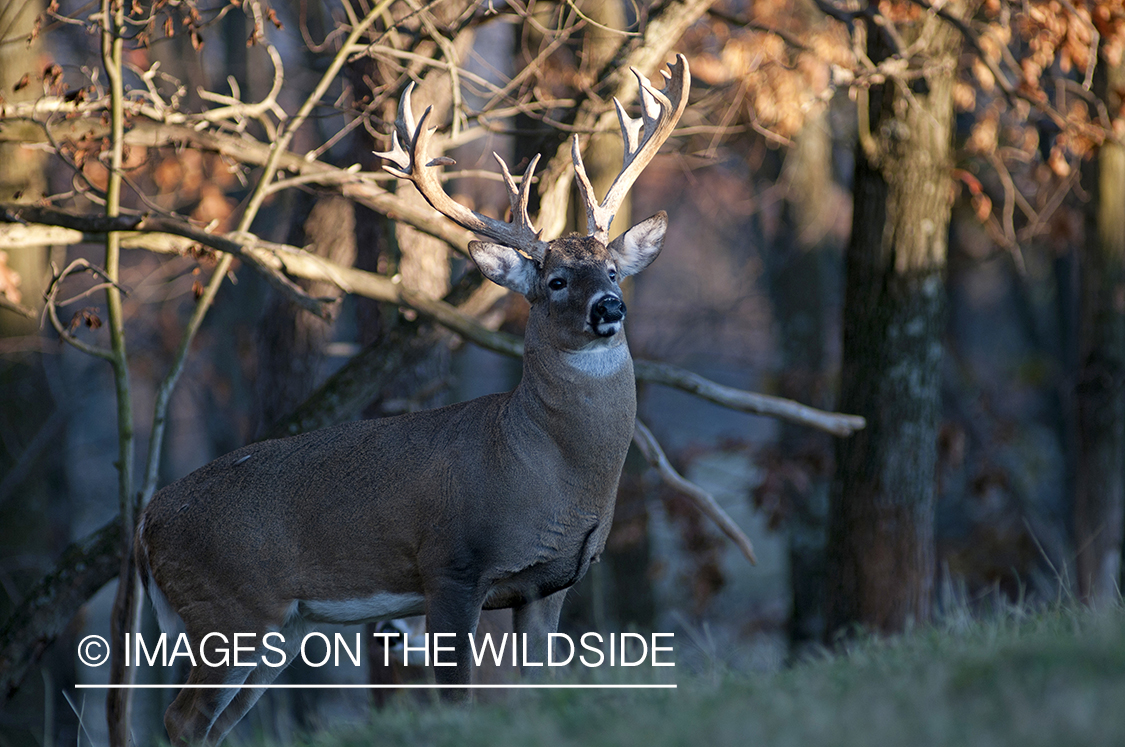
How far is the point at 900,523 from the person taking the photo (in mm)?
6457

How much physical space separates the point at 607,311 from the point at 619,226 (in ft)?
18.2

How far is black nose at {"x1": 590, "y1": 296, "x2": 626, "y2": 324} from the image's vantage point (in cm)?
417

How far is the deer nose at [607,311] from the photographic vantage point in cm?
418

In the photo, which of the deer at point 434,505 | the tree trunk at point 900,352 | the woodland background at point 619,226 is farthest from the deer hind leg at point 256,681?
the tree trunk at point 900,352

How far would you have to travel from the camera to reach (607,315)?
4.18 meters

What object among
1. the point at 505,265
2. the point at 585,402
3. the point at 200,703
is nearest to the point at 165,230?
the point at 505,265

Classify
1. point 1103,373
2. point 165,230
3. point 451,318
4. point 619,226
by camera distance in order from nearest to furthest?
1. point 165,230
2. point 451,318
3. point 1103,373
4. point 619,226

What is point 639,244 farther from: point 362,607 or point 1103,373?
point 1103,373

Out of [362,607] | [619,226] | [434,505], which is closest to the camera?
[434,505]

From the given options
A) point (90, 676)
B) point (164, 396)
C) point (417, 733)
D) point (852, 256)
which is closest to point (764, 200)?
point (852, 256)

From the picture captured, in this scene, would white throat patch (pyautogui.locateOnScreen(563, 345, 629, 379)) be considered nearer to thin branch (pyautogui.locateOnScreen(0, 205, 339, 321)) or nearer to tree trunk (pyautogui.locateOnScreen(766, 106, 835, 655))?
thin branch (pyautogui.locateOnScreen(0, 205, 339, 321))

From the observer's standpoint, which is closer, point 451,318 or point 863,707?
point 863,707

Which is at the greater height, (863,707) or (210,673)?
(863,707)

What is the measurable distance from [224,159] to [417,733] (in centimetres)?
409
